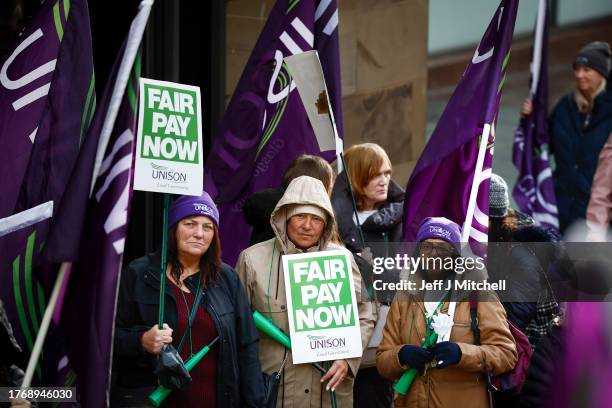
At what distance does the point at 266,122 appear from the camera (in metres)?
9.01

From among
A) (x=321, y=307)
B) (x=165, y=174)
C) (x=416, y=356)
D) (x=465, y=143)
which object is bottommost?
(x=416, y=356)

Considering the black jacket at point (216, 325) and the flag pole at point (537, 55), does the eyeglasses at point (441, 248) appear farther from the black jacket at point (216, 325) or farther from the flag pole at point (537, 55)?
the flag pole at point (537, 55)

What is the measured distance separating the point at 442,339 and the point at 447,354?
15cm

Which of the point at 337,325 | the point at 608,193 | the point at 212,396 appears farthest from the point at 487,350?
the point at 608,193

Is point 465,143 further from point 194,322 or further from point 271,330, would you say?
point 194,322

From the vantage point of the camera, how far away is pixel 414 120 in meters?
12.0

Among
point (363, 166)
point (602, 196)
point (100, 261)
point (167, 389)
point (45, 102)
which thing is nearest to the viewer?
point (100, 261)

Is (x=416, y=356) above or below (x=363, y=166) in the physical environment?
below

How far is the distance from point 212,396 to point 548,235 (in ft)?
7.47

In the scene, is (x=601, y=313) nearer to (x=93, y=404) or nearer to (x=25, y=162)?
(x=93, y=404)

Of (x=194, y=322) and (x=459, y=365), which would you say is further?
(x=459, y=365)

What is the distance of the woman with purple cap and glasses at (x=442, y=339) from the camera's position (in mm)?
7426

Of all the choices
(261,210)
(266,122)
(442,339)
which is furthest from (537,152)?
(442,339)

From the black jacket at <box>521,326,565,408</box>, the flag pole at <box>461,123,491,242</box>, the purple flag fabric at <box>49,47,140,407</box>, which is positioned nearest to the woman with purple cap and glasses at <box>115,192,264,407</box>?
the purple flag fabric at <box>49,47,140,407</box>
